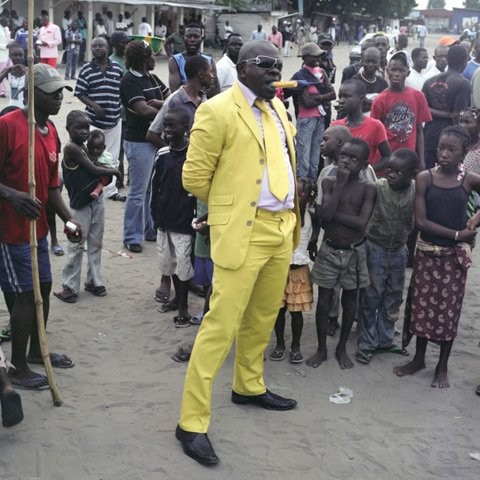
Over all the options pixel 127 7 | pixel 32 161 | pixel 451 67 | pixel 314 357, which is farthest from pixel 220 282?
pixel 127 7

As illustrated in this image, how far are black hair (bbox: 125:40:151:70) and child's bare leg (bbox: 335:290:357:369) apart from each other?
3184mm

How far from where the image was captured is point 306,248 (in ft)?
16.6

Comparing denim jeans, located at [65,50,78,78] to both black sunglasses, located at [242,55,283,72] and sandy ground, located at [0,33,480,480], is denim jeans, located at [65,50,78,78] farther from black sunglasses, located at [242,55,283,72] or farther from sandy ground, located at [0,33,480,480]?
black sunglasses, located at [242,55,283,72]

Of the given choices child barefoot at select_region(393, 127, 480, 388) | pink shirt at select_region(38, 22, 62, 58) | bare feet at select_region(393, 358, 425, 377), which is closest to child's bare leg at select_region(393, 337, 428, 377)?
bare feet at select_region(393, 358, 425, 377)

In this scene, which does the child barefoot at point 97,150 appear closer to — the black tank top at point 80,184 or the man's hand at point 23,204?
the black tank top at point 80,184

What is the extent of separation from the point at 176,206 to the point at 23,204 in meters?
1.77

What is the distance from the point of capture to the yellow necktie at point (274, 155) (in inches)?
150

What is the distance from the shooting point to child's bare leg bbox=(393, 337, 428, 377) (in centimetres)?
496

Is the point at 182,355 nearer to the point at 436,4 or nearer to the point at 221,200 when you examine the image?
the point at 221,200

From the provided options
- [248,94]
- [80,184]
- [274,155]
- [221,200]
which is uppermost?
[248,94]

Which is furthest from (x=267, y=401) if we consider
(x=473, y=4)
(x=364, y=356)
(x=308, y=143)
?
(x=473, y=4)

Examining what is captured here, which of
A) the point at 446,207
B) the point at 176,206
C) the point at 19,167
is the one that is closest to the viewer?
the point at 19,167

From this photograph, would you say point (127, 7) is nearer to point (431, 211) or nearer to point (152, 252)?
point (152, 252)

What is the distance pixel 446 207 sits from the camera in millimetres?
4719
